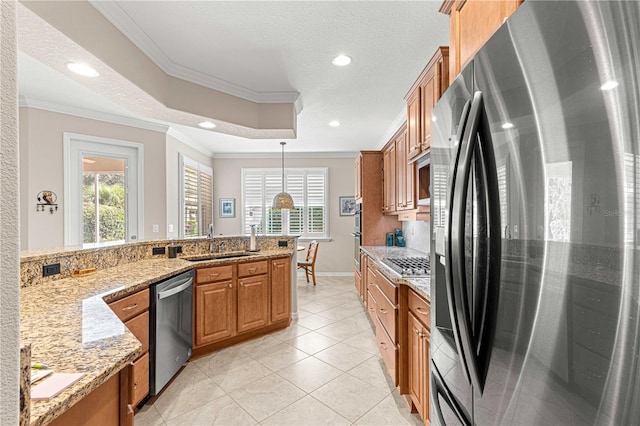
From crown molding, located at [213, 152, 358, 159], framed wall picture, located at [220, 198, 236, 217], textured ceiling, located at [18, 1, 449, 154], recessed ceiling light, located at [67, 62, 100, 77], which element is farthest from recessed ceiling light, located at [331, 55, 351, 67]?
framed wall picture, located at [220, 198, 236, 217]

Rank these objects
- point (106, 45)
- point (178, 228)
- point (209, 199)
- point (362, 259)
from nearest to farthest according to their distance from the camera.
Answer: point (106, 45)
point (362, 259)
point (178, 228)
point (209, 199)

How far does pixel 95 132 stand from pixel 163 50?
7.56ft

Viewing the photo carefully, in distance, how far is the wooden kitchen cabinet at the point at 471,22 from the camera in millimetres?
972

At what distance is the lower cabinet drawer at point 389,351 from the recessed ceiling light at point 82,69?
2935 mm

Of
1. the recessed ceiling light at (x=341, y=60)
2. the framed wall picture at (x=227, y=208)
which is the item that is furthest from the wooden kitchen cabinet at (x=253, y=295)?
the framed wall picture at (x=227, y=208)

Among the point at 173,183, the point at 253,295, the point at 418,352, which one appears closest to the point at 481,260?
A: the point at 418,352

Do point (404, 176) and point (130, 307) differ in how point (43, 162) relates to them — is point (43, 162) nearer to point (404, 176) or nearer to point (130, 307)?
point (130, 307)

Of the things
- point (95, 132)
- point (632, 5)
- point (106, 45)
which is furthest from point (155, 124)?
point (632, 5)

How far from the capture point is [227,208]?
22.7ft

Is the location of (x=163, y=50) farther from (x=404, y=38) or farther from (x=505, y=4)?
(x=505, y=4)

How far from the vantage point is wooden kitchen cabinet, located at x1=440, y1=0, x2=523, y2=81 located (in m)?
0.97

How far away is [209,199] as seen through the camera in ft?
21.9

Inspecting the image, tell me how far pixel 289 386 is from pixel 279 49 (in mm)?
2741

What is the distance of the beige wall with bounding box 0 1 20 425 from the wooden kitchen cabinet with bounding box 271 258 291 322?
307cm
